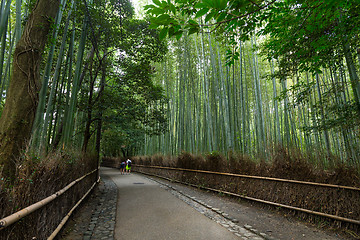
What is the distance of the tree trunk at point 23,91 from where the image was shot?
1.98 m

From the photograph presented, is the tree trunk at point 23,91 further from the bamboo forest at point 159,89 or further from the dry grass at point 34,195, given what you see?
the dry grass at point 34,195

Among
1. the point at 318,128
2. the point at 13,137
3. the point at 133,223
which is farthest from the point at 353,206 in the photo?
the point at 13,137

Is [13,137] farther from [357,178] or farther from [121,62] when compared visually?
[121,62]

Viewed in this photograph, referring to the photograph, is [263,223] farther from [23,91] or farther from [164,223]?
[23,91]

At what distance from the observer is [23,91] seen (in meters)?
2.09

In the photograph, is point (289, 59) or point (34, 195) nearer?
point (34, 195)

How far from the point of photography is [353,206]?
245 centimetres

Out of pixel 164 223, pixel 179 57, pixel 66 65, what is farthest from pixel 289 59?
pixel 179 57

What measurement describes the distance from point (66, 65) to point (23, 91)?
6.16 feet

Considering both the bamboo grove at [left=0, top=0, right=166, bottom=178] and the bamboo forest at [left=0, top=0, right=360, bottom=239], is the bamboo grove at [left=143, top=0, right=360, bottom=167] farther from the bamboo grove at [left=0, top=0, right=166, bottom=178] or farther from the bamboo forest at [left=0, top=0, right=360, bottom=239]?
the bamboo grove at [left=0, top=0, right=166, bottom=178]

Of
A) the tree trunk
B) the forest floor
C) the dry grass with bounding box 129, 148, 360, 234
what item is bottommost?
the forest floor

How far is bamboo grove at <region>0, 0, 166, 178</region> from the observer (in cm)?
213

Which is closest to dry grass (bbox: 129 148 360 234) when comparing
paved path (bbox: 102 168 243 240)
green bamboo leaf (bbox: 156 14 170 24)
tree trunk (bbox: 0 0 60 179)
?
paved path (bbox: 102 168 243 240)

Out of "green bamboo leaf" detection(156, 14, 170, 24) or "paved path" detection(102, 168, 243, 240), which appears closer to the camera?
"green bamboo leaf" detection(156, 14, 170, 24)
